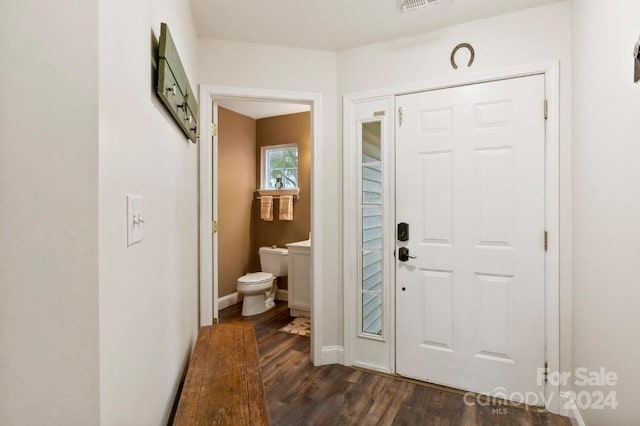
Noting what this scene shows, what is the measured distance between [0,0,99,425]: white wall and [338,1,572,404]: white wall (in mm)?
2123

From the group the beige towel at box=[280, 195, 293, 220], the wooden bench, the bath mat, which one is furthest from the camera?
the beige towel at box=[280, 195, 293, 220]

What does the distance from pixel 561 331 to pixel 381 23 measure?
2.24 meters

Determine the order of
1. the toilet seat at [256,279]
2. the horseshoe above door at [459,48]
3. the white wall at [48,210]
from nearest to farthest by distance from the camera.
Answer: the white wall at [48,210]
the horseshoe above door at [459,48]
the toilet seat at [256,279]

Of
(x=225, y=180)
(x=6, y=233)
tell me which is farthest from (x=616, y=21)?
(x=225, y=180)

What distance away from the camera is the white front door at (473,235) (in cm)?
200

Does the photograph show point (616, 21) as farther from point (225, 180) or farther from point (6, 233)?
point (225, 180)

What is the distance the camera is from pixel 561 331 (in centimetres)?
193

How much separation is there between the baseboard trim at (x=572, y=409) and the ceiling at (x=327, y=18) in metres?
2.34

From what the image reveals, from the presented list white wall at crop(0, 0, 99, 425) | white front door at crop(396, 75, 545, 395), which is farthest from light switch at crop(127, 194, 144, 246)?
white front door at crop(396, 75, 545, 395)

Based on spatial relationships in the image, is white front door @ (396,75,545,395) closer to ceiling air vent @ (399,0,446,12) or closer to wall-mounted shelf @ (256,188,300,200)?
ceiling air vent @ (399,0,446,12)

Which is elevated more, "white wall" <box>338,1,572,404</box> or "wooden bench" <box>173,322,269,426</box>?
"white wall" <box>338,1,572,404</box>

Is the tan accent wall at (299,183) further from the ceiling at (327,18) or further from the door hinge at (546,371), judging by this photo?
the door hinge at (546,371)

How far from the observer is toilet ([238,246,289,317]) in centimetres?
366

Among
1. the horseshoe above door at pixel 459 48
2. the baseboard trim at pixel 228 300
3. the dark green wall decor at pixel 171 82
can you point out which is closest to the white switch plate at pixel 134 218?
the dark green wall decor at pixel 171 82
